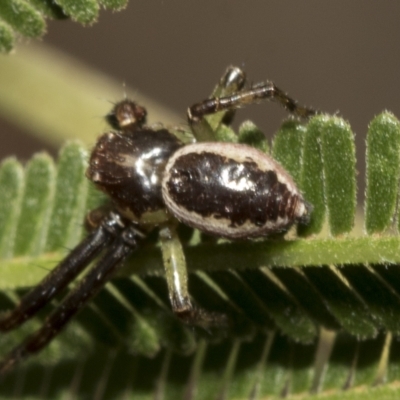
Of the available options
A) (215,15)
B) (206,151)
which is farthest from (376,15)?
(206,151)

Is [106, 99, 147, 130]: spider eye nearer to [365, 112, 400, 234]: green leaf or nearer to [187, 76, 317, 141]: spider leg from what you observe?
[187, 76, 317, 141]: spider leg

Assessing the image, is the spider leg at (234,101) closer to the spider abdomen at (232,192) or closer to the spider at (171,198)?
the spider at (171,198)

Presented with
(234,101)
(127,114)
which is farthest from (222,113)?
(127,114)

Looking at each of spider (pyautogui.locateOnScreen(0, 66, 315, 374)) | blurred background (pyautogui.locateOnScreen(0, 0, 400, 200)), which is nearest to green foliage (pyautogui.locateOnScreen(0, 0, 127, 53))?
spider (pyautogui.locateOnScreen(0, 66, 315, 374))

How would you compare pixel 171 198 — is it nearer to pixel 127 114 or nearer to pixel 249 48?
pixel 127 114

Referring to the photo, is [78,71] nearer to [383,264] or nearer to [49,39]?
[383,264]

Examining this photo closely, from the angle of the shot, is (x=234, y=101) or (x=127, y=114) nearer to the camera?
(x=234, y=101)
